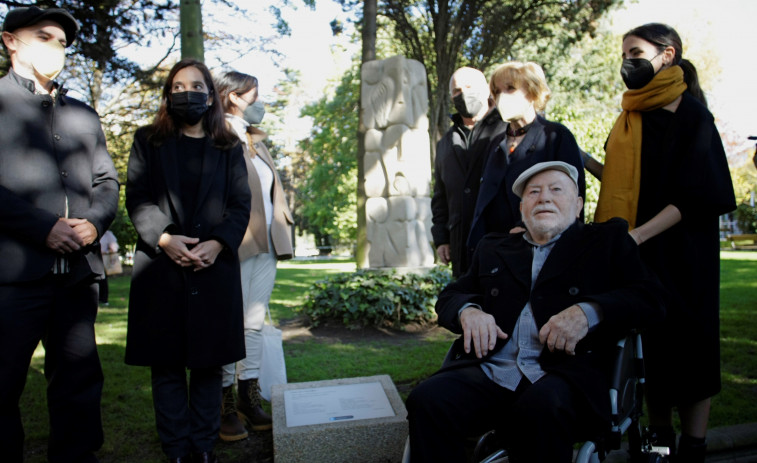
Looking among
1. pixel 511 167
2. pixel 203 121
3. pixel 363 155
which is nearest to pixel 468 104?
pixel 511 167

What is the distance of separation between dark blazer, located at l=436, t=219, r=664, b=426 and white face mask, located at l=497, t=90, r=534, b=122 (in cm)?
83

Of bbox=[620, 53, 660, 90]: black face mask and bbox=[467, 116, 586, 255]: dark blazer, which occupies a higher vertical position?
bbox=[620, 53, 660, 90]: black face mask

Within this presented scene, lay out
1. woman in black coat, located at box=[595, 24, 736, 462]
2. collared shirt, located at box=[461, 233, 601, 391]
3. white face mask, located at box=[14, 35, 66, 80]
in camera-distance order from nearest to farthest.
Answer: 1. collared shirt, located at box=[461, 233, 601, 391]
2. woman in black coat, located at box=[595, 24, 736, 462]
3. white face mask, located at box=[14, 35, 66, 80]

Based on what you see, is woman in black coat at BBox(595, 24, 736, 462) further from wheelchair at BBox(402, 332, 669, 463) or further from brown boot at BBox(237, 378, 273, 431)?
brown boot at BBox(237, 378, 273, 431)

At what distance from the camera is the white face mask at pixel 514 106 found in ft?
10.9

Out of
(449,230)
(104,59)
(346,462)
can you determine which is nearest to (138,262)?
(346,462)

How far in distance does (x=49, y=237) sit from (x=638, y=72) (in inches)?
113

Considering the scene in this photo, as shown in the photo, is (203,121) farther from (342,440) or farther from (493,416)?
(493,416)

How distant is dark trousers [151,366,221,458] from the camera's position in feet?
10.3

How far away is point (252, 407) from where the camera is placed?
402cm

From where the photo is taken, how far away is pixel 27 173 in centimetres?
287

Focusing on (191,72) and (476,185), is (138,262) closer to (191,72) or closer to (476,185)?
(191,72)

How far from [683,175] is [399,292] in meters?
5.39

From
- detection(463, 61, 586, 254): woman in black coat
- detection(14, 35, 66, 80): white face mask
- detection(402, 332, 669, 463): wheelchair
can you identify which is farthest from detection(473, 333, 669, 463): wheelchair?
detection(14, 35, 66, 80): white face mask
